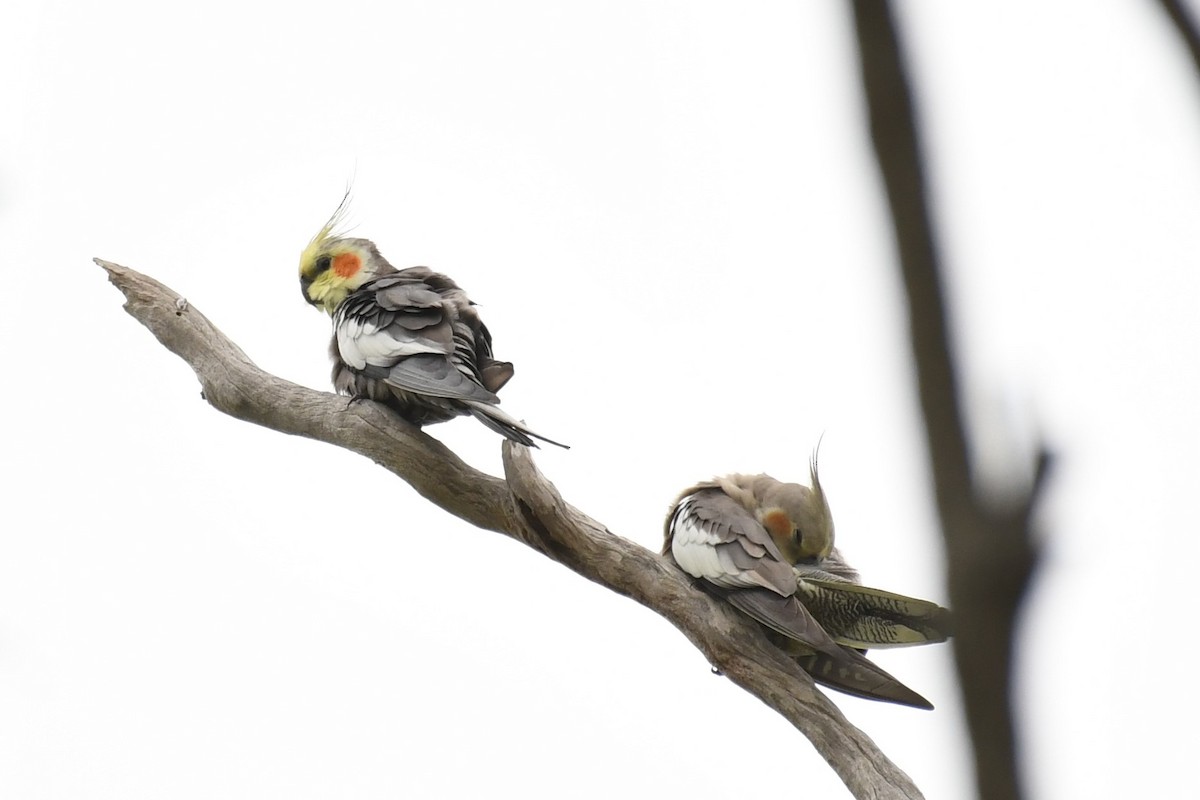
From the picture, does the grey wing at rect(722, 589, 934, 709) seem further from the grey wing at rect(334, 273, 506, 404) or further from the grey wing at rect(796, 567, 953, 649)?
the grey wing at rect(334, 273, 506, 404)

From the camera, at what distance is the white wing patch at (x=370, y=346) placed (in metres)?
3.25

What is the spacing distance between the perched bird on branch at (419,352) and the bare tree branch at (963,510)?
242 cm

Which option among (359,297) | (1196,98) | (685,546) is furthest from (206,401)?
(1196,98)

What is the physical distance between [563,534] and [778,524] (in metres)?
0.65

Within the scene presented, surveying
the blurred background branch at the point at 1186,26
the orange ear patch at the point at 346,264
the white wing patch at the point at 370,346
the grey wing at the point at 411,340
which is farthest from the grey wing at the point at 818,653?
the blurred background branch at the point at 1186,26

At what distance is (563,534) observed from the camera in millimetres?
3180

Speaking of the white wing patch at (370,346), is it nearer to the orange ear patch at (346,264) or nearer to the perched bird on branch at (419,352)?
the perched bird on branch at (419,352)

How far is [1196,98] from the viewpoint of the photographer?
66 centimetres

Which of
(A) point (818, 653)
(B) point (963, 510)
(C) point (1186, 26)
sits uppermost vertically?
(A) point (818, 653)

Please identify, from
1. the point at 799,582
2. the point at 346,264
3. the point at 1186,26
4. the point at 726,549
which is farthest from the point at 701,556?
the point at 1186,26

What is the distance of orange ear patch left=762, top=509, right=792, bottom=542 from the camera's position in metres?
3.37

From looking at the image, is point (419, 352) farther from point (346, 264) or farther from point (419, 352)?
point (346, 264)

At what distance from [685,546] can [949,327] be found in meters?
2.80

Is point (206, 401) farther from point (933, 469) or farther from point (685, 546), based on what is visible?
point (933, 469)
